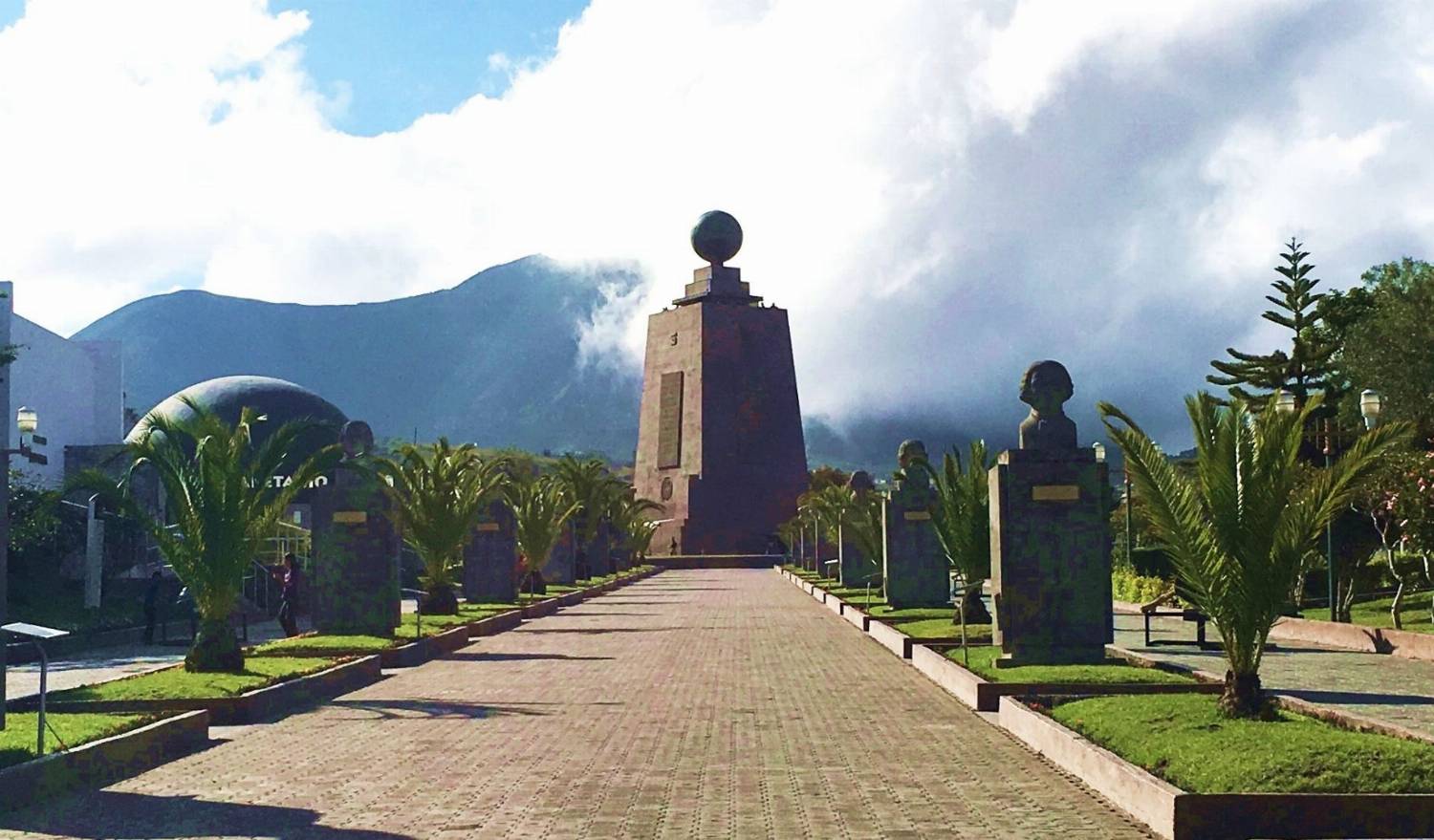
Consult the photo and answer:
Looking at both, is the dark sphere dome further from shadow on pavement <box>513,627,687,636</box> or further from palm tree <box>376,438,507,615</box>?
shadow on pavement <box>513,627,687,636</box>

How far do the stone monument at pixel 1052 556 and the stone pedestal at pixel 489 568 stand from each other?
17701mm

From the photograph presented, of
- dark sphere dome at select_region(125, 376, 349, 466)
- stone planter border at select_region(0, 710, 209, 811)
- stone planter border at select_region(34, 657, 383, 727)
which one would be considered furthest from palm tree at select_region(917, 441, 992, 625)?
dark sphere dome at select_region(125, 376, 349, 466)

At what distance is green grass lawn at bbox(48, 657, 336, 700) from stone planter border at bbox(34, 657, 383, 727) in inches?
6.0

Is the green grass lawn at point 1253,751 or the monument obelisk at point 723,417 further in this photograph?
the monument obelisk at point 723,417

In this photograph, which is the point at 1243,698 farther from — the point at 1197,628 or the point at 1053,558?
the point at 1197,628

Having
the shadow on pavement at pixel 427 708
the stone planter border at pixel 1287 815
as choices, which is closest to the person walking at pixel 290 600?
the shadow on pavement at pixel 427 708

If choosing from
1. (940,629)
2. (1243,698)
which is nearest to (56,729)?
(1243,698)

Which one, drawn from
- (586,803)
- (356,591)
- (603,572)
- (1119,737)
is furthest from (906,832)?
(603,572)

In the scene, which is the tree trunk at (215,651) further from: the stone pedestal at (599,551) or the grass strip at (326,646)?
the stone pedestal at (599,551)

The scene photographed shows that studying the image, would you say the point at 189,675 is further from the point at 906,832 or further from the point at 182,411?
the point at 182,411

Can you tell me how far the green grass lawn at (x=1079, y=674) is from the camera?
13930mm

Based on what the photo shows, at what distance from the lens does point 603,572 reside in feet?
173

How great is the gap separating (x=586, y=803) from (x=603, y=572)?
4392cm

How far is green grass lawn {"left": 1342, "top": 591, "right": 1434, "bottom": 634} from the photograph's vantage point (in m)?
23.5
